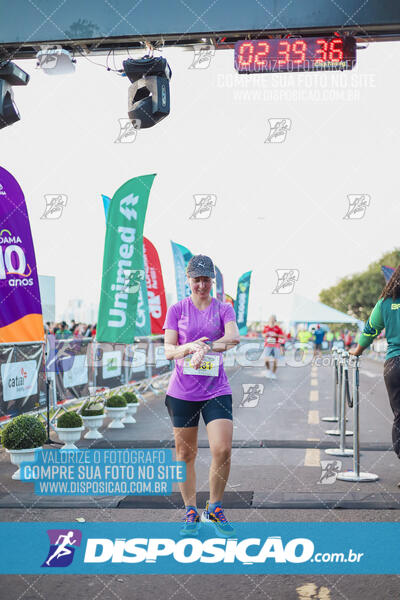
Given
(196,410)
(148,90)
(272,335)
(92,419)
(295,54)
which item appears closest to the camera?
(196,410)

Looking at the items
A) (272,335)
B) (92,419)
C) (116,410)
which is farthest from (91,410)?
(272,335)

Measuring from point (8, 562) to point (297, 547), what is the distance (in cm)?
186

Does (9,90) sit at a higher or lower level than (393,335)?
higher

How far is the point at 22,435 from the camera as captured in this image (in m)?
7.30

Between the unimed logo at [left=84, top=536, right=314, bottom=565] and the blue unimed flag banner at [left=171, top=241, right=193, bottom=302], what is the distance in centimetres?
1672

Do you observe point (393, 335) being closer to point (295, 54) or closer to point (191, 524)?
point (191, 524)

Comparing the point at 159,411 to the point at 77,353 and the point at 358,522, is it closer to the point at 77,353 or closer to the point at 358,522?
the point at 77,353

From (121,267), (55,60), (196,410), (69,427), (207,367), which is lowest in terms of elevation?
(69,427)

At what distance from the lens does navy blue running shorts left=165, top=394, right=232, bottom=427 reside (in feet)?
16.1

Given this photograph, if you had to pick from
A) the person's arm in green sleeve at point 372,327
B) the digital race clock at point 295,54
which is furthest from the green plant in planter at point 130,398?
the person's arm in green sleeve at point 372,327

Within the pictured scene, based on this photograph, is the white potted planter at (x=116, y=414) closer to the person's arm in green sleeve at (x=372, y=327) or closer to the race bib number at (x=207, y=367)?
the person's arm in green sleeve at (x=372, y=327)

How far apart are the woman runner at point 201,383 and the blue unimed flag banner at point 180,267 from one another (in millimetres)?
16187

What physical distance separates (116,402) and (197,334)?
21.6 ft

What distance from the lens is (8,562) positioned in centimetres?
437
